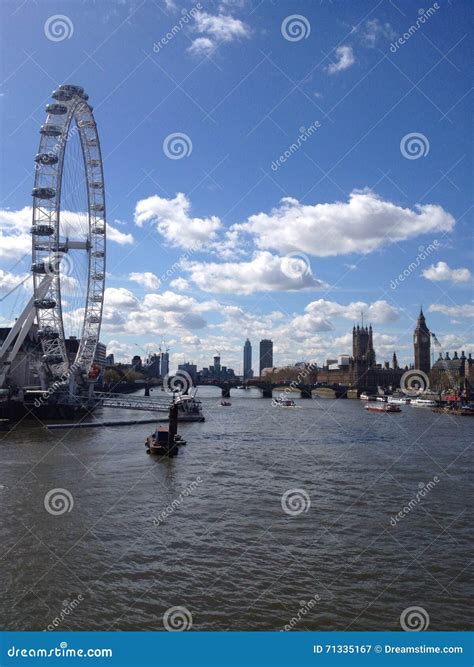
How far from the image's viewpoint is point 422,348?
170 m

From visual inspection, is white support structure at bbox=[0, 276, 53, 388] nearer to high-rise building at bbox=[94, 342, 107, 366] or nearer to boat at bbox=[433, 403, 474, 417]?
high-rise building at bbox=[94, 342, 107, 366]

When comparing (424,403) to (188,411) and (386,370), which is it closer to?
(188,411)

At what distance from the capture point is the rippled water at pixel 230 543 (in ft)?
38.4

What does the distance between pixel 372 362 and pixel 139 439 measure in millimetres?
154903

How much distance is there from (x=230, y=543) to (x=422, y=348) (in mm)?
163134

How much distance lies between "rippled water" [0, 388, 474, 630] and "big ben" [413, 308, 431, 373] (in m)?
144

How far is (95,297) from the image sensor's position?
60719 mm

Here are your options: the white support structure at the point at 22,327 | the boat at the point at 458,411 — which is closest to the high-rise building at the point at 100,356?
the white support structure at the point at 22,327

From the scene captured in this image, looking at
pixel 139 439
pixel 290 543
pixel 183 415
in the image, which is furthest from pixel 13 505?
pixel 183 415

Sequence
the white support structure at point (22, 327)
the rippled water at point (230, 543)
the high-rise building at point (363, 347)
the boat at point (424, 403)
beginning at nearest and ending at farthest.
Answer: the rippled water at point (230, 543), the white support structure at point (22, 327), the boat at point (424, 403), the high-rise building at point (363, 347)

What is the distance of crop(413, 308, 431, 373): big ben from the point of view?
169500mm

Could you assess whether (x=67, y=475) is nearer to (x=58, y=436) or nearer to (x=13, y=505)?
(x=13, y=505)

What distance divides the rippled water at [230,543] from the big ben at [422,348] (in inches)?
5664

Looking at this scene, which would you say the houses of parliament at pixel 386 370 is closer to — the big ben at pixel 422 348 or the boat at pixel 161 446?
the big ben at pixel 422 348
